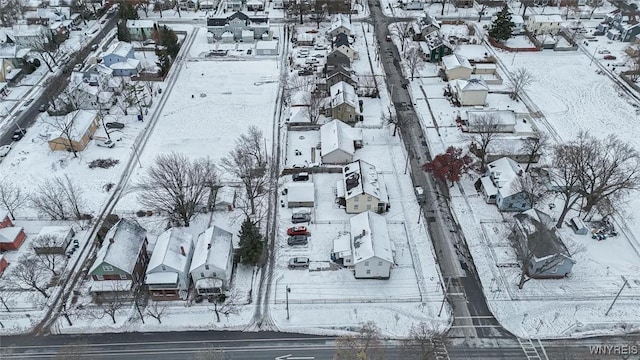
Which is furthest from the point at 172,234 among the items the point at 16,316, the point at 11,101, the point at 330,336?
the point at 11,101

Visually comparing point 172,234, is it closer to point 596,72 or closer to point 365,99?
point 365,99

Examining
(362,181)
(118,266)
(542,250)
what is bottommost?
(118,266)

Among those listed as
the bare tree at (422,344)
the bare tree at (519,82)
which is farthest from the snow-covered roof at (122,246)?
the bare tree at (519,82)

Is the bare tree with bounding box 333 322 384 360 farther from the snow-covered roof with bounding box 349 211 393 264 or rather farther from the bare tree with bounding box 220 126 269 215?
the bare tree with bounding box 220 126 269 215

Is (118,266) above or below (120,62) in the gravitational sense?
below

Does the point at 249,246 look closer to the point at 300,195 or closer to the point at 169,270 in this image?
the point at 169,270

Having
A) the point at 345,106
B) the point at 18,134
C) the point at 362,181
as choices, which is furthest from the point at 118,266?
the point at 345,106
